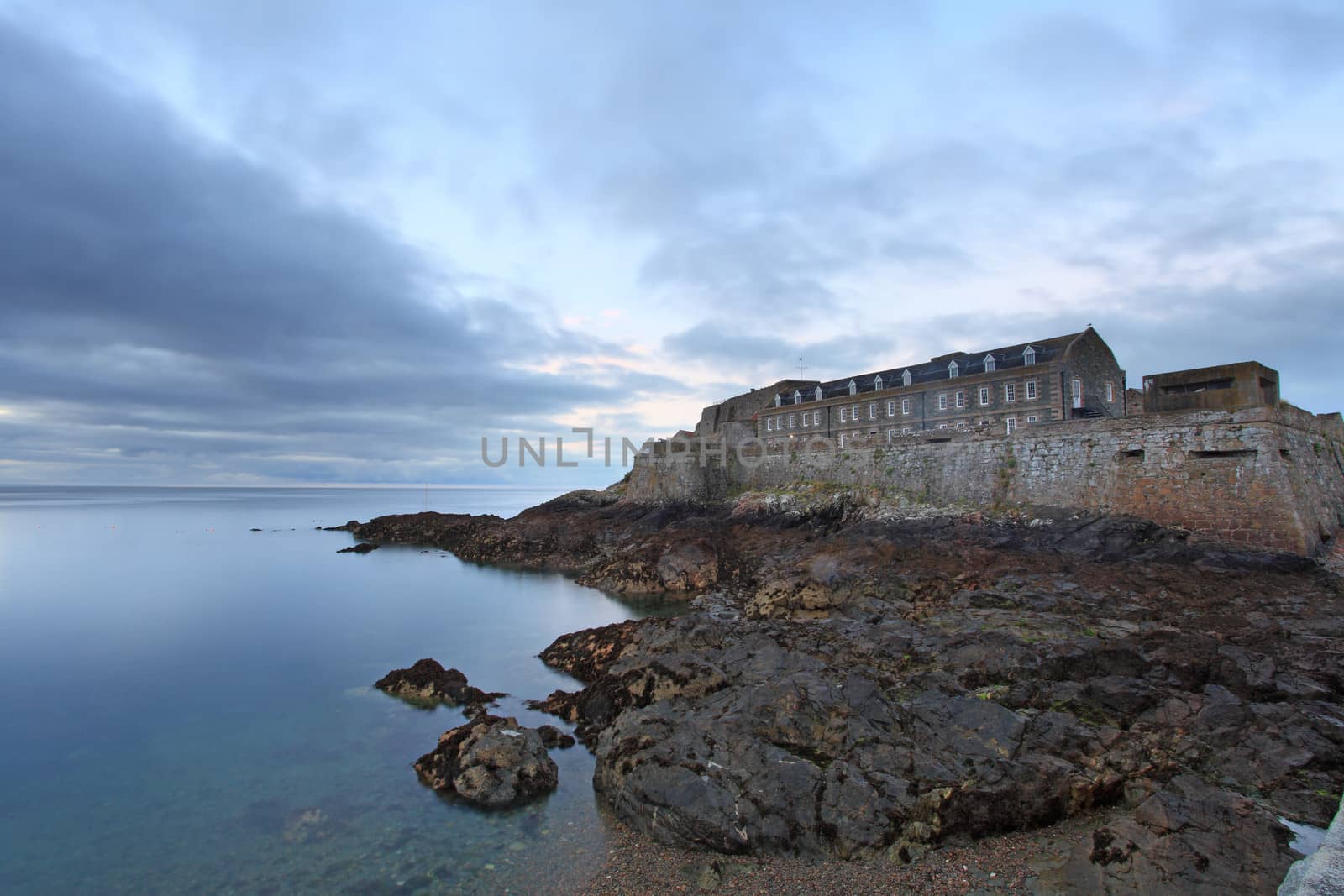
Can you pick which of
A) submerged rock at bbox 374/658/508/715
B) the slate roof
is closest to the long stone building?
the slate roof

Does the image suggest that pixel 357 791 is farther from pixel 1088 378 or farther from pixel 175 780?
pixel 1088 378

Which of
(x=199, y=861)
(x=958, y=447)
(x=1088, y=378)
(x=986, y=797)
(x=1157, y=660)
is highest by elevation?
(x=1088, y=378)

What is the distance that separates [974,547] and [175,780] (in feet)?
72.9

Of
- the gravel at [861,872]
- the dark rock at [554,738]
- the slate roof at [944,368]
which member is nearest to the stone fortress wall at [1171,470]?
the slate roof at [944,368]

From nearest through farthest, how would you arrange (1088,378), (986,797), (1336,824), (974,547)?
(1336,824) → (986,797) → (974,547) → (1088,378)

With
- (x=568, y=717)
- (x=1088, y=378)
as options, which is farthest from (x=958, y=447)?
(x=568, y=717)

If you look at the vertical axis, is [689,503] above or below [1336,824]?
above

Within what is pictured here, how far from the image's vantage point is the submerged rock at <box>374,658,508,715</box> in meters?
13.1

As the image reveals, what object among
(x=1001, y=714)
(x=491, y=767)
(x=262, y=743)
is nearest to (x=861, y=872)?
(x=1001, y=714)

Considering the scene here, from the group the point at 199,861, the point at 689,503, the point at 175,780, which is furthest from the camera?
the point at 689,503

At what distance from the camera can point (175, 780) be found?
32.6 ft

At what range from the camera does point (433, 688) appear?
1350 cm

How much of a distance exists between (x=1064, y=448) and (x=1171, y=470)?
11.5 ft

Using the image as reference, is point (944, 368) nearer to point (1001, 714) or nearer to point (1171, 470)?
point (1171, 470)
